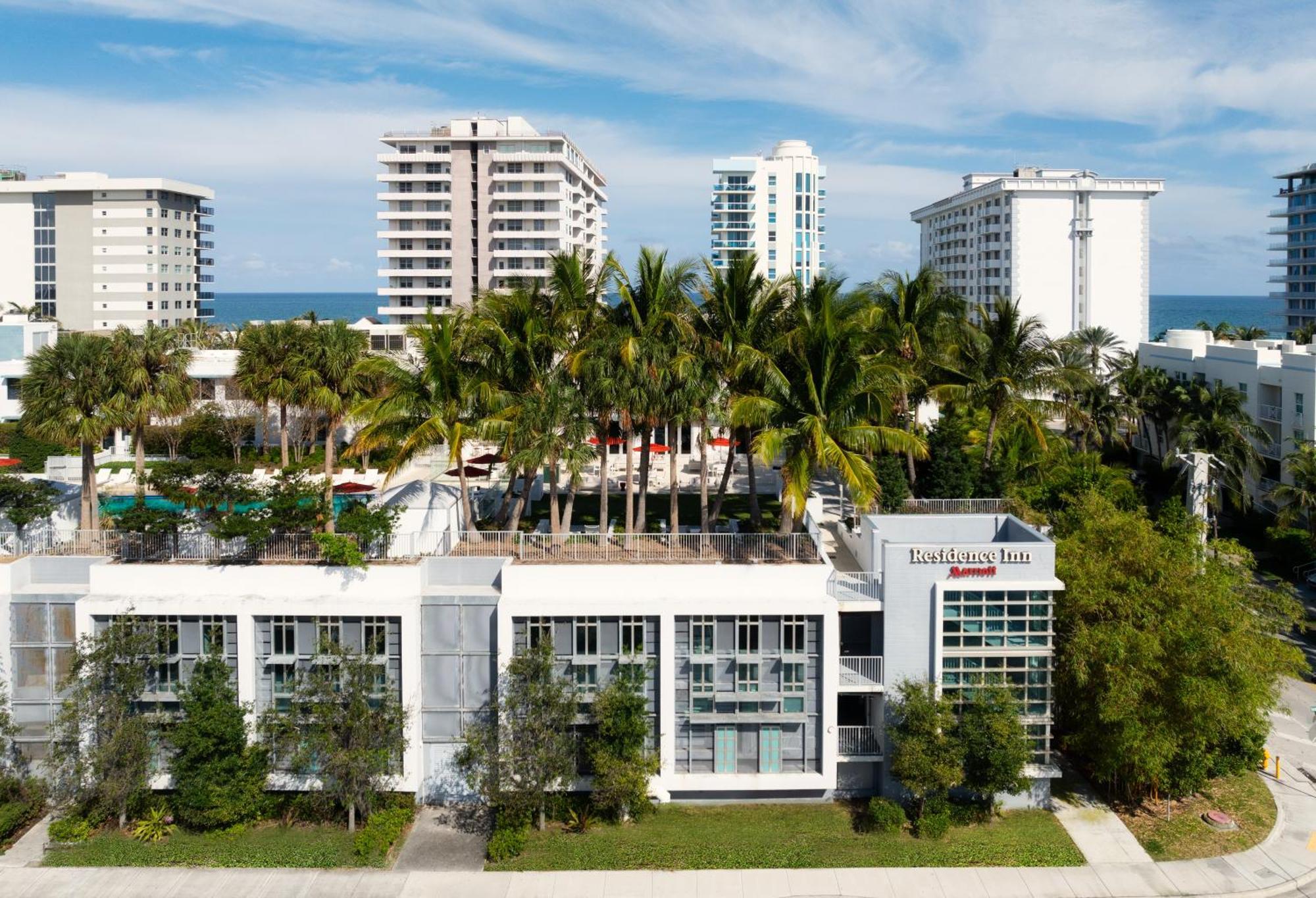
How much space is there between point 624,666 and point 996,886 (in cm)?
990

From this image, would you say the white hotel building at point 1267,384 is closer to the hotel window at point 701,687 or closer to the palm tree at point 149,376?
the hotel window at point 701,687

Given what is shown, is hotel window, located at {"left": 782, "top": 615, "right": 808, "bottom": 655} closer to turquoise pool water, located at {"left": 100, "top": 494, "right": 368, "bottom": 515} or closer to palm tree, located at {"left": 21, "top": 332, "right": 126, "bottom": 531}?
turquoise pool water, located at {"left": 100, "top": 494, "right": 368, "bottom": 515}

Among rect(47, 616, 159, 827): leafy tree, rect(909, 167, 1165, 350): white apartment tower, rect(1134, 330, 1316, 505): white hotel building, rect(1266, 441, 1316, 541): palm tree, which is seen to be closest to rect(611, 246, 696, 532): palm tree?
rect(47, 616, 159, 827): leafy tree

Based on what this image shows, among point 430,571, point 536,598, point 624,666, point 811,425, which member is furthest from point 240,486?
point 811,425

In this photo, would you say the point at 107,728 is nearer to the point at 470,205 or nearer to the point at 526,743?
the point at 526,743

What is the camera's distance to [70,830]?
27547 mm

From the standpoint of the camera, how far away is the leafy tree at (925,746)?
1086 inches

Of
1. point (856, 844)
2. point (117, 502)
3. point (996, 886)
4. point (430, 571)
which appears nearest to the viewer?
point (996, 886)

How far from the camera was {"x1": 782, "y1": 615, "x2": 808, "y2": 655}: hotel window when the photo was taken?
29109 mm

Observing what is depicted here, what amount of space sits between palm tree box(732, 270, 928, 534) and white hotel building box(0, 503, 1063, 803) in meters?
2.85

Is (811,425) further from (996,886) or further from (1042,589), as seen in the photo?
(996,886)

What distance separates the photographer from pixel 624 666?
28.9m

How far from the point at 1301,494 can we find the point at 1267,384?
1478 centimetres

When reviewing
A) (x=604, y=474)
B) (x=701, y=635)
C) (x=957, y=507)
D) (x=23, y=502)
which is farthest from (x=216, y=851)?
(x=957, y=507)
